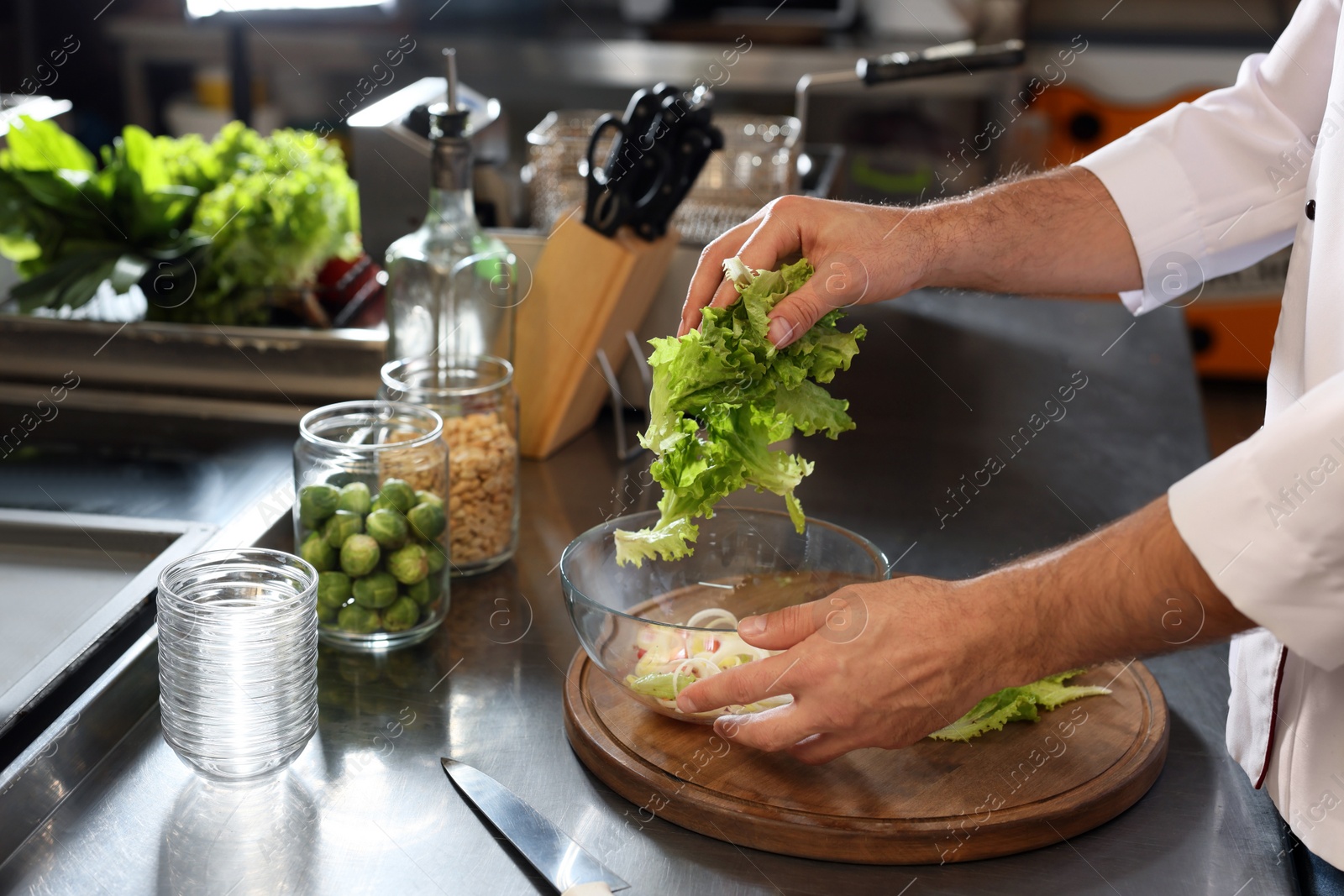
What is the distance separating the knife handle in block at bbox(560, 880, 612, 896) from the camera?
782mm

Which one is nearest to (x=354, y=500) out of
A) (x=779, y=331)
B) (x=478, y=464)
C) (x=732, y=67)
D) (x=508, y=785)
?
(x=478, y=464)

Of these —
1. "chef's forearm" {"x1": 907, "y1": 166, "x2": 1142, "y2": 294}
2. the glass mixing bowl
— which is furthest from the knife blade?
"chef's forearm" {"x1": 907, "y1": 166, "x2": 1142, "y2": 294}

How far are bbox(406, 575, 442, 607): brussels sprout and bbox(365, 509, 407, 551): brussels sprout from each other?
43 millimetres

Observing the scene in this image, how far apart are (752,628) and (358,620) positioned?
1.27ft

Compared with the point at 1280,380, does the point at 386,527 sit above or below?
below

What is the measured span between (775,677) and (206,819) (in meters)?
0.42

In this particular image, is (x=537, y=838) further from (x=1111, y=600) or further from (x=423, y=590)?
(x=1111, y=600)

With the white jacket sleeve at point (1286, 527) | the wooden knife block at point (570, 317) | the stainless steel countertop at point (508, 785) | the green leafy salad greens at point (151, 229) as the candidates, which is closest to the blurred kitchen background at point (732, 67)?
the green leafy salad greens at point (151, 229)

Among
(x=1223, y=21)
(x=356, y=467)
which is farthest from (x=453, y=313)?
(x=1223, y=21)

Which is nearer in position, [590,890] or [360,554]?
[590,890]

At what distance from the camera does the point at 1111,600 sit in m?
0.81

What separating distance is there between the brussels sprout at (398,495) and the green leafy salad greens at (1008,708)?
495mm

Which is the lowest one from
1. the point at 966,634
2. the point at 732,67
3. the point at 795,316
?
the point at 732,67

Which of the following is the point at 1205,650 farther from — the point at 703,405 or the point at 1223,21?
the point at 1223,21
